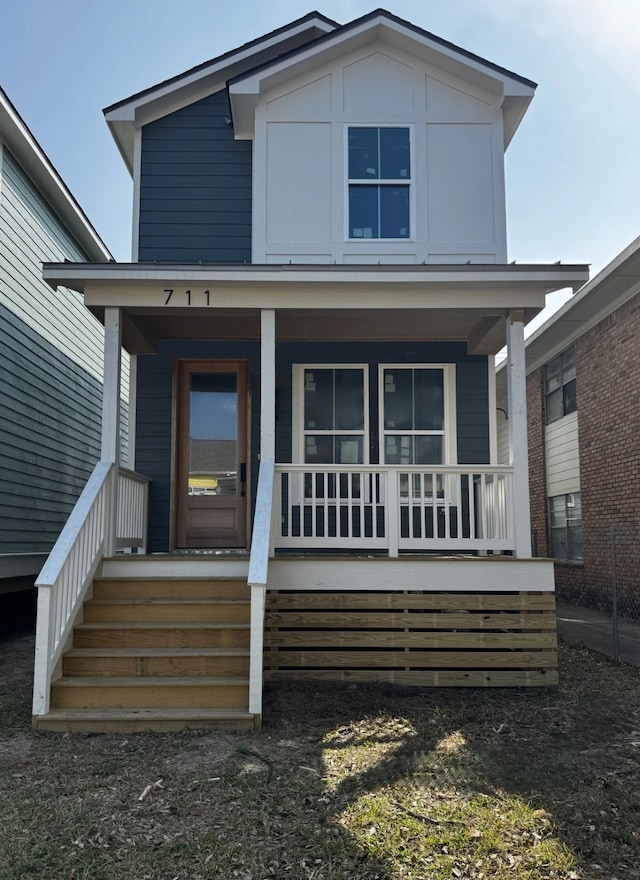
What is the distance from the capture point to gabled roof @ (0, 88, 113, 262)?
8162 mm

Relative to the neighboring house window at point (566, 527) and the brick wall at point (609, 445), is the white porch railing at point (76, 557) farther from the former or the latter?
the neighboring house window at point (566, 527)

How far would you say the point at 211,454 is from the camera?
8.16 m

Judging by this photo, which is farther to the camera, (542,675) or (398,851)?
(542,675)

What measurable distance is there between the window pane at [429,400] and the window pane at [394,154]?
2.20m

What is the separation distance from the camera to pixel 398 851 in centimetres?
312

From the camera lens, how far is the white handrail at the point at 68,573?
4879 mm

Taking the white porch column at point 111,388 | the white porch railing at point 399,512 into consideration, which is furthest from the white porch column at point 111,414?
the white porch railing at point 399,512

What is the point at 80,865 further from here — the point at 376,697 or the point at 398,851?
the point at 376,697

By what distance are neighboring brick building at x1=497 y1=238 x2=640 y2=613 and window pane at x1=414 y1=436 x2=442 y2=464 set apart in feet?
12.2

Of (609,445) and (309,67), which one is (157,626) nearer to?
(309,67)

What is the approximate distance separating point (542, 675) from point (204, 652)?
2.85 m

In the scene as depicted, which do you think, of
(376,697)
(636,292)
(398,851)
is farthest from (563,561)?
(398,851)

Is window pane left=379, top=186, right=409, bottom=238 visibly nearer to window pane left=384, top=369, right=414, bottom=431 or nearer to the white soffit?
the white soffit

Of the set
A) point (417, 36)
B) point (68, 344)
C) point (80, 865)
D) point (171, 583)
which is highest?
point (417, 36)
